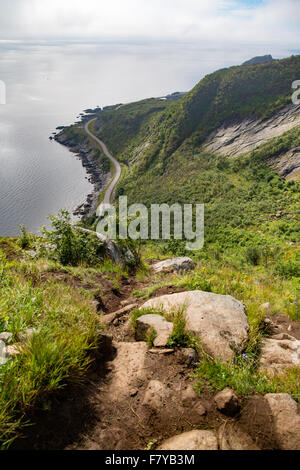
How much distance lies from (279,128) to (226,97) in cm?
3387

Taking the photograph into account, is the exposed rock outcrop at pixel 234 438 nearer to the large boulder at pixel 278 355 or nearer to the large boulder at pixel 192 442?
the large boulder at pixel 192 442

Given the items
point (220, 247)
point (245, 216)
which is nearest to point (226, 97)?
point (245, 216)

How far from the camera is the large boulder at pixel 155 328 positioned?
3918 mm

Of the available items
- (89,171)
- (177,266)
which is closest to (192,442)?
(177,266)

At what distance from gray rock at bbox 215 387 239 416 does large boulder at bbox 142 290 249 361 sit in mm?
→ 709

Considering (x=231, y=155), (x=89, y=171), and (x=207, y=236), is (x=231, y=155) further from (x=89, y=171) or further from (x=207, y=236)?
(x=89, y=171)

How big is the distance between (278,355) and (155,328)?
2090mm

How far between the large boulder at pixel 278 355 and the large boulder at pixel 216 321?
40 centimetres

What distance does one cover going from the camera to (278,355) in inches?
163

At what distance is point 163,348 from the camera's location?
3824 millimetres
